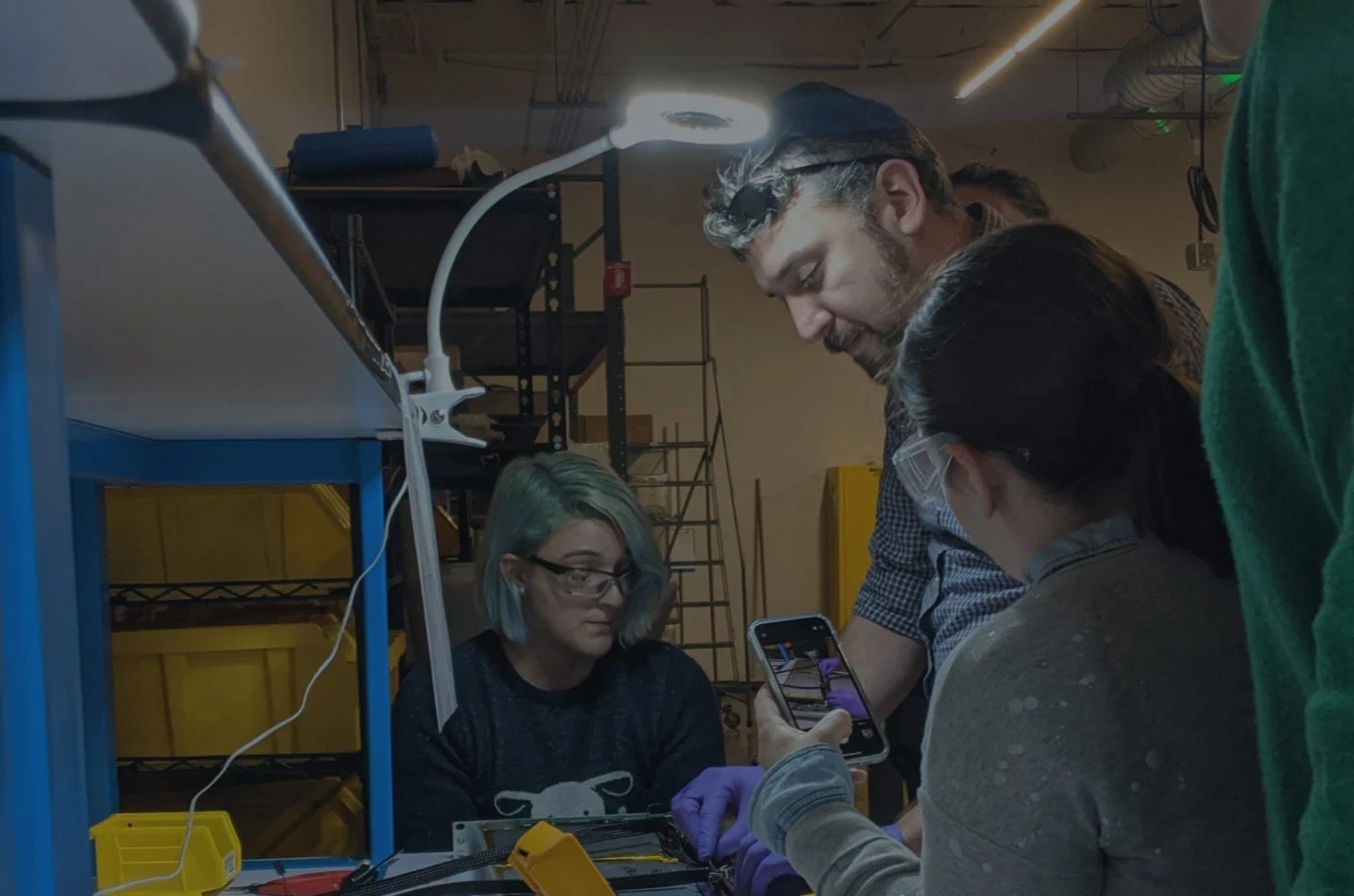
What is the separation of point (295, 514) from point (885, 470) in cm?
88

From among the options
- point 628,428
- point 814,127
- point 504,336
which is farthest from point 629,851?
point 628,428

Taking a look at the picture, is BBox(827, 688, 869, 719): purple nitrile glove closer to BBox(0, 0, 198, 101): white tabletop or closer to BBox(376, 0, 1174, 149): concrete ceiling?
BBox(0, 0, 198, 101): white tabletop

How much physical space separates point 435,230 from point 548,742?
95cm

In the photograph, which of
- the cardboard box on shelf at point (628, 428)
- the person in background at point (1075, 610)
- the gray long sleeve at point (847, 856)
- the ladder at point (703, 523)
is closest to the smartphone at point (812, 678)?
the gray long sleeve at point (847, 856)

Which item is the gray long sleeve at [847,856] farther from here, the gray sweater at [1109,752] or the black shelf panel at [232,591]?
the black shelf panel at [232,591]

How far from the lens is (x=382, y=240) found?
197 centimetres

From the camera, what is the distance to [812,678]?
3.88 ft

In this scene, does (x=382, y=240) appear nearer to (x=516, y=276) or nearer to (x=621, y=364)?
(x=516, y=276)

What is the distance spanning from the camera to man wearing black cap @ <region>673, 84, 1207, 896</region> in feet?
4.14

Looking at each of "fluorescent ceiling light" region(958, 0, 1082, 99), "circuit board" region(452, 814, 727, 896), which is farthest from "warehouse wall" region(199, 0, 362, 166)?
"fluorescent ceiling light" region(958, 0, 1082, 99)

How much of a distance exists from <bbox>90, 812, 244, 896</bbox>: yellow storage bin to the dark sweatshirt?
1.57 ft

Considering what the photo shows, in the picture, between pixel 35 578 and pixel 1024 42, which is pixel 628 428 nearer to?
pixel 1024 42

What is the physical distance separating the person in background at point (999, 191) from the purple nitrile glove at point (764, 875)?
2.92ft

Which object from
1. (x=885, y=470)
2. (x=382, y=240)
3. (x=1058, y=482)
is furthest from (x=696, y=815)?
(x=382, y=240)
